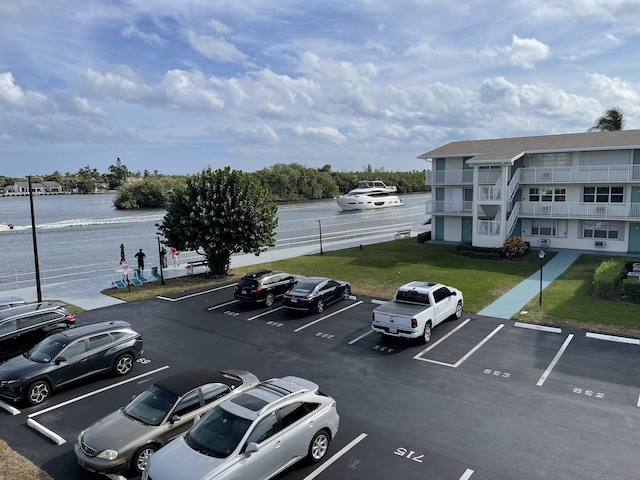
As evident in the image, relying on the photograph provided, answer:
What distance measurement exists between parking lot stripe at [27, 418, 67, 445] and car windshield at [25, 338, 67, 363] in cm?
191

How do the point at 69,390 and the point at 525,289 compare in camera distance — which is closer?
the point at 69,390

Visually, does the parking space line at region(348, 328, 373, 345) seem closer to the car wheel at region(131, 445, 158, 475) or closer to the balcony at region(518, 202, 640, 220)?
the car wheel at region(131, 445, 158, 475)

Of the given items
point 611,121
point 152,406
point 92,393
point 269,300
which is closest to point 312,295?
point 269,300

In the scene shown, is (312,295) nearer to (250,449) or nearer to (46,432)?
(46,432)

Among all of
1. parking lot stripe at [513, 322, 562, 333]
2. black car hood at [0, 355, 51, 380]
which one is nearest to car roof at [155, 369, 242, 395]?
black car hood at [0, 355, 51, 380]

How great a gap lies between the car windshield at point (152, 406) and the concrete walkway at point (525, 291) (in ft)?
44.0

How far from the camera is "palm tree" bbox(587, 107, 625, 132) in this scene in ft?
155

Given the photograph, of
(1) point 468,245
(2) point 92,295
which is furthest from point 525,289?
(2) point 92,295

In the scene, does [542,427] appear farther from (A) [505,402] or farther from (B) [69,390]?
(B) [69,390]

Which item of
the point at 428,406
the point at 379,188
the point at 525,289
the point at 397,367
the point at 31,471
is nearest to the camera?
the point at 31,471

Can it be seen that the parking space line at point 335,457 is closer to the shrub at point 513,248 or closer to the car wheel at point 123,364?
the car wheel at point 123,364

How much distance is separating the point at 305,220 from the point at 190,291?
51669 millimetres

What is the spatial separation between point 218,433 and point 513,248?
25.4 meters

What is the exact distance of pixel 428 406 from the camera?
450 inches
